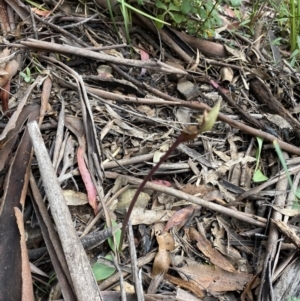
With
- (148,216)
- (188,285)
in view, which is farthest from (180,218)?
(188,285)

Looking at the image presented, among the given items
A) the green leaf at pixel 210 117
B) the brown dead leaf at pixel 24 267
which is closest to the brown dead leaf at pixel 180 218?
the brown dead leaf at pixel 24 267

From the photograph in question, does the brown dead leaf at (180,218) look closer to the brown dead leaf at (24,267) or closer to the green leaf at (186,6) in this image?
the brown dead leaf at (24,267)

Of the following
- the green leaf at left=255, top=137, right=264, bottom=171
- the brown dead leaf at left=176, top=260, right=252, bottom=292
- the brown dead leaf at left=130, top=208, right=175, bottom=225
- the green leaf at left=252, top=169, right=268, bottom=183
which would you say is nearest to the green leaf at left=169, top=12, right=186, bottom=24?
the green leaf at left=255, top=137, right=264, bottom=171

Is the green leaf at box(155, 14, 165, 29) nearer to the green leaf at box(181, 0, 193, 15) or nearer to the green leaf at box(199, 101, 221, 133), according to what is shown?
the green leaf at box(181, 0, 193, 15)

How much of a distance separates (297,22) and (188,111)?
774 mm

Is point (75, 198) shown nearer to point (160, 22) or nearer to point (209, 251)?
point (209, 251)

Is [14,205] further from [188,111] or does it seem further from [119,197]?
[188,111]

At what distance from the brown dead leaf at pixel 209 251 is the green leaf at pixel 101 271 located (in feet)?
0.89

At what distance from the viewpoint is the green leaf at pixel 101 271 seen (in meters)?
1.08

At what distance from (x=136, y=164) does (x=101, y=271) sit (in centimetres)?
36

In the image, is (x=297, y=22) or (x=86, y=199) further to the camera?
(x=297, y=22)

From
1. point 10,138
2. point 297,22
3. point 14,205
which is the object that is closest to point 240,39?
point 297,22

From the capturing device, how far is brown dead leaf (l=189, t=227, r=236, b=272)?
1.20 meters

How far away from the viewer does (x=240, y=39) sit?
71.5 inches
